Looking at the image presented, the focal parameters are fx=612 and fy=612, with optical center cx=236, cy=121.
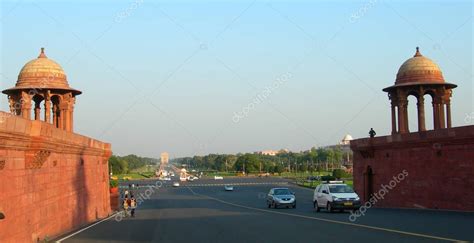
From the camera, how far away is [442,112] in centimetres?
3656

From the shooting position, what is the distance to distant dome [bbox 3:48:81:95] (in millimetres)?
34188

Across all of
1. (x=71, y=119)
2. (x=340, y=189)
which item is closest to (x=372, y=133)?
(x=340, y=189)

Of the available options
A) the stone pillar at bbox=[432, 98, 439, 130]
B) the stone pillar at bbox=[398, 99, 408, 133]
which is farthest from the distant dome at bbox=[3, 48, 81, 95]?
the stone pillar at bbox=[432, 98, 439, 130]

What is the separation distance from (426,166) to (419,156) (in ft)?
2.86

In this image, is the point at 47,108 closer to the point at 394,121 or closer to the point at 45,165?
the point at 45,165

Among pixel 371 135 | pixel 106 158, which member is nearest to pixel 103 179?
pixel 106 158

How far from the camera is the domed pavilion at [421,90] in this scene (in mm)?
36750

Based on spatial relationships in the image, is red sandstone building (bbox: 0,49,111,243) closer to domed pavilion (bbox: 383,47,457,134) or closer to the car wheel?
the car wheel

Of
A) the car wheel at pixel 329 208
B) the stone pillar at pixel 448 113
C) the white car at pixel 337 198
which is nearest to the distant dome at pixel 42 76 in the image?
the white car at pixel 337 198

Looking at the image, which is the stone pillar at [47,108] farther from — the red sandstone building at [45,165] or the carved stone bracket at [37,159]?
the carved stone bracket at [37,159]

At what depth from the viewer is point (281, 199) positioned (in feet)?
127

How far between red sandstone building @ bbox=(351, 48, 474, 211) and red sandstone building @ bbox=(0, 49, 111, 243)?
16.2m

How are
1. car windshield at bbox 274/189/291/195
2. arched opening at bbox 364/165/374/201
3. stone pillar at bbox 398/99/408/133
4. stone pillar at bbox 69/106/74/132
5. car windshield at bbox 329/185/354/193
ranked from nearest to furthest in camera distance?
car windshield at bbox 329/185/354/193 < stone pillar at bbox 69/106/74/132 < stone pillar at bbox 398/99/408/133 < arched opening at bbox 364/165/374/201 < car windshield at bbox 274/189/291/195

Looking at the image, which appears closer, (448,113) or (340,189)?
(340,189)
